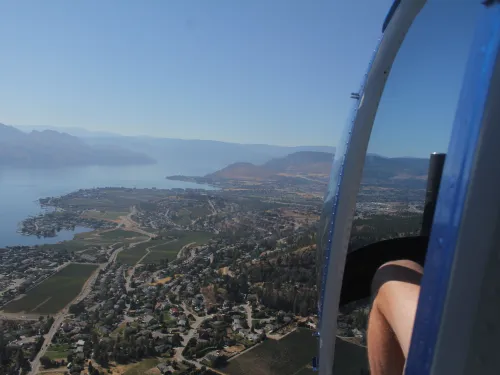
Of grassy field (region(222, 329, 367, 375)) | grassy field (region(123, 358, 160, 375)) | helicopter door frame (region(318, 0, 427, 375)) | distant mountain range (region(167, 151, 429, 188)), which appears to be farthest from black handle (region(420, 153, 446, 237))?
grassy field (region(123, 358, 160, 375))

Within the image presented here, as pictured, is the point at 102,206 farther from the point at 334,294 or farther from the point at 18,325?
the point at 334,294

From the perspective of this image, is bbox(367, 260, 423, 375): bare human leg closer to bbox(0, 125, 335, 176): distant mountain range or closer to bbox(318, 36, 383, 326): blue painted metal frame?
bbox(318, 36, 383, 326): blue painted metal frame

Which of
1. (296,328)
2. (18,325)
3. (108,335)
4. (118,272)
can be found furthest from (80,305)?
(296,328)

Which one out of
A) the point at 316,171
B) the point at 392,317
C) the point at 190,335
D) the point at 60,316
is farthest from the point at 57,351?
the point at 316,171

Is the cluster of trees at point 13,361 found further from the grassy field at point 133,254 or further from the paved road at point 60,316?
the grassy field at point 133,254

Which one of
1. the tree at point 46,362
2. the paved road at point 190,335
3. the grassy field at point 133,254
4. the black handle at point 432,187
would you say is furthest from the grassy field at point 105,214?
the black handle at point 432,187

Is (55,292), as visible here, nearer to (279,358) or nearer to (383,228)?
(279,358)
